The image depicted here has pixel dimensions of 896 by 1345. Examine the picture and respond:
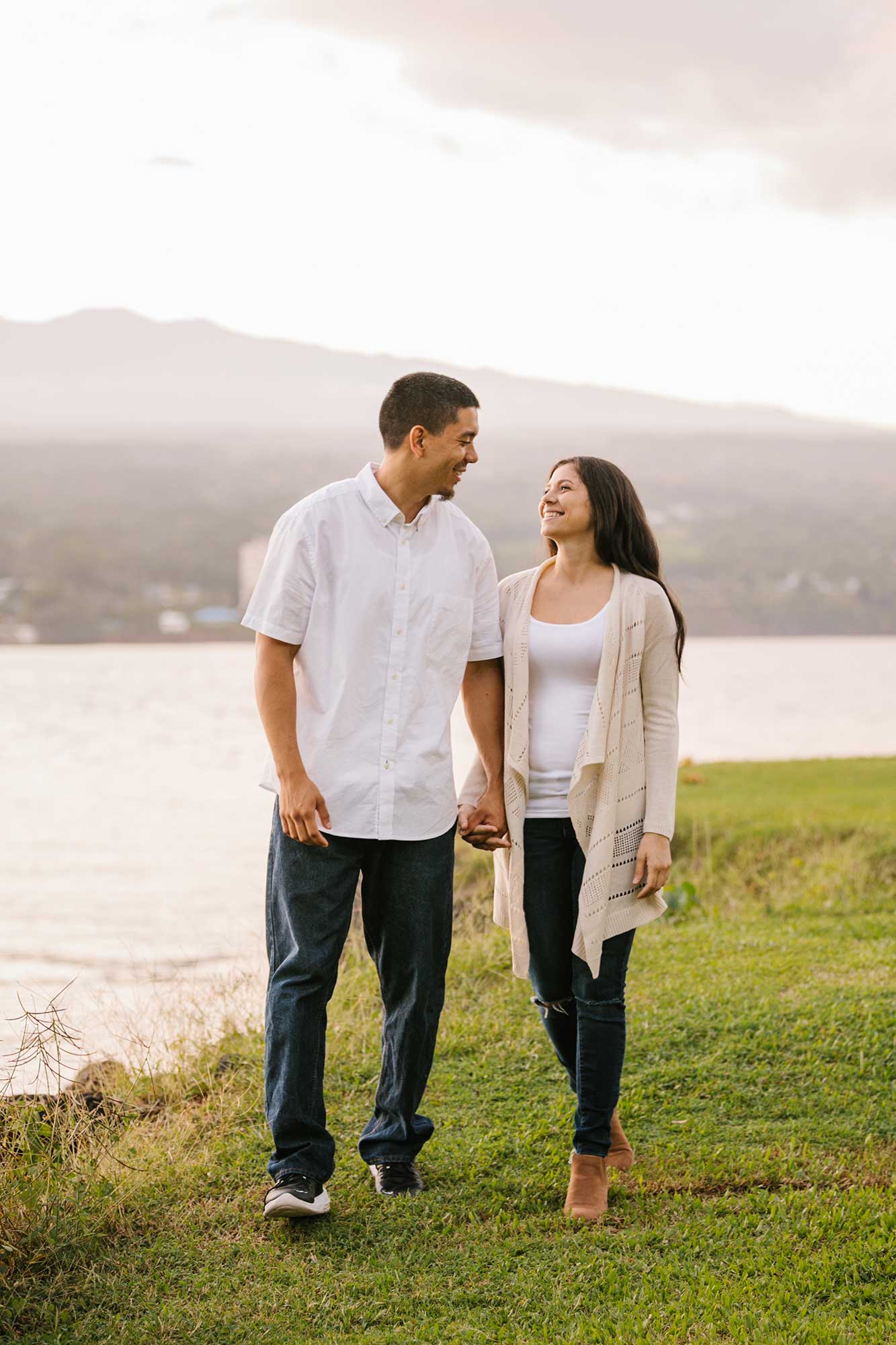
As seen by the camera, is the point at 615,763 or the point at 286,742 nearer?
the point at 286,742

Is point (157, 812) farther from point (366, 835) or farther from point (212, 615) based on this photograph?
point (212, 615)

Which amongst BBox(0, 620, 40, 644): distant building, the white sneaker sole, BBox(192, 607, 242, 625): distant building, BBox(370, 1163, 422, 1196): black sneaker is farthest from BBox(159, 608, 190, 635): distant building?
the white sneaker sole

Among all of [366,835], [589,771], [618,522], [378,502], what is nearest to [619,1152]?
[589,771]

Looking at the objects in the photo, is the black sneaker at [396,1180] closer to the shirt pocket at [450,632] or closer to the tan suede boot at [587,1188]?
the tan suede boot at [587,1188]

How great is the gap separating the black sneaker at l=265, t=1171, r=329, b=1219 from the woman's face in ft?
6.27

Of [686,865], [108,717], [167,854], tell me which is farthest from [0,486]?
[686,865]

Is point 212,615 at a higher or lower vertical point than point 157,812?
lower

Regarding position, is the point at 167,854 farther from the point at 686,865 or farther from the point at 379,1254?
the point at 379,1254

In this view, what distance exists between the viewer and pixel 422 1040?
143 inches

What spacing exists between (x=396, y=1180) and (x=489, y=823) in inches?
41.2

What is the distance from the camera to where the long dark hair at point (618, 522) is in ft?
12.2

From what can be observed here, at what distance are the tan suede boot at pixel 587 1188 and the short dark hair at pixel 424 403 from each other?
6.70 feet

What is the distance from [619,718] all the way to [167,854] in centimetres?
1113

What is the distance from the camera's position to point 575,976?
3584 mm
